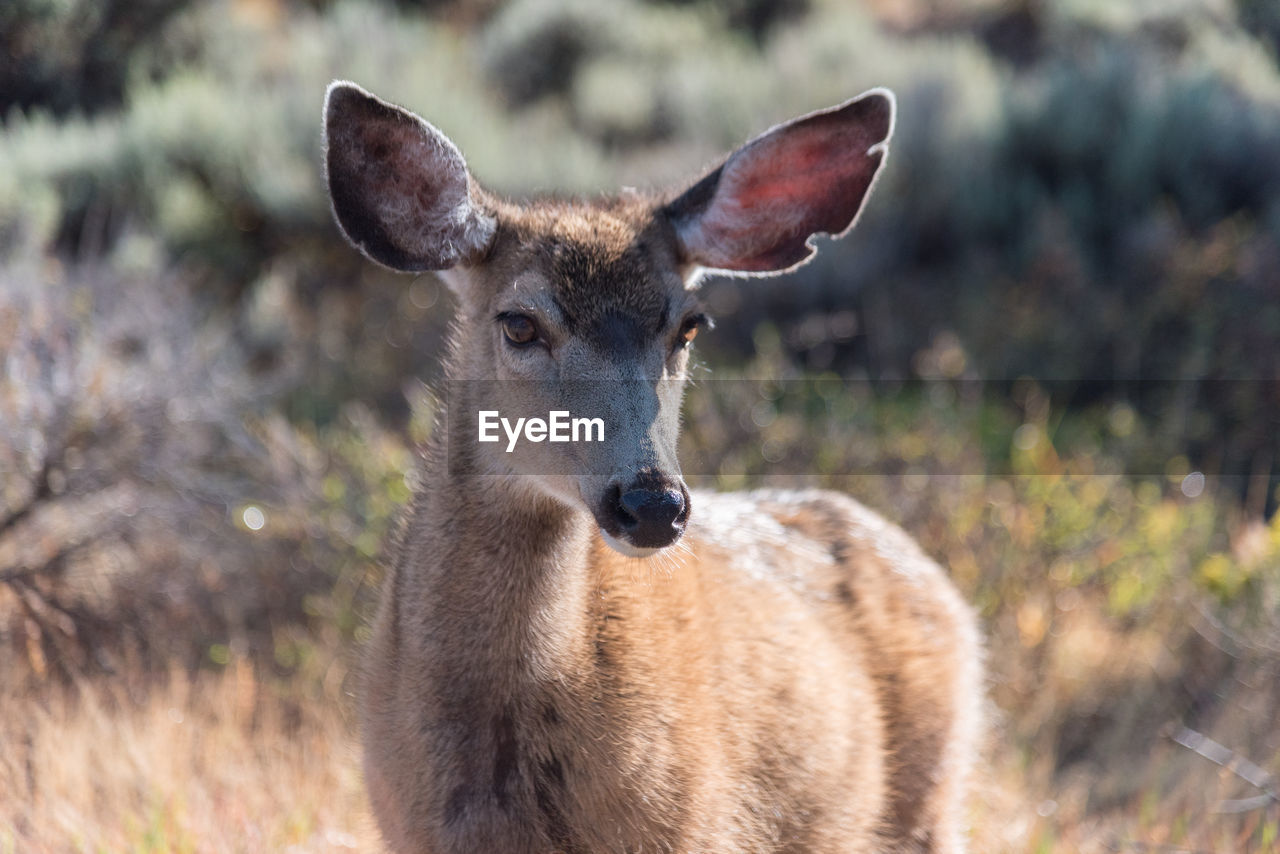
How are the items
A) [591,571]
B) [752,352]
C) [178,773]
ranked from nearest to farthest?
1. [591,571]
2. [178,773]
3. [752,352]

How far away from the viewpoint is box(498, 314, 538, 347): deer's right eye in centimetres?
308

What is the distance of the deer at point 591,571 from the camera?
292 cm

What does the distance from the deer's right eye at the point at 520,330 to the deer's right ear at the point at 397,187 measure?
276 mm

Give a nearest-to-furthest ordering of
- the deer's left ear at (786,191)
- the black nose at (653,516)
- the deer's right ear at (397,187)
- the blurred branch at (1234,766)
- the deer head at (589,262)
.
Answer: the black nose at (653,516), the deer head at (589,262), the deer's right ear at (397,187), the deer's left ear at (786,191), the blurred branch at (1234,766)

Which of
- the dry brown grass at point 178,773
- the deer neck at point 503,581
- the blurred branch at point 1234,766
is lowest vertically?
the blurred branch at point 1234,766

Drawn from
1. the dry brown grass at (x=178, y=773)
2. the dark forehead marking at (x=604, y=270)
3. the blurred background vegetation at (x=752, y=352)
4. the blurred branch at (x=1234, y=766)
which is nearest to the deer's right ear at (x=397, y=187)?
the dark forehead marking at (x=604, y=270)

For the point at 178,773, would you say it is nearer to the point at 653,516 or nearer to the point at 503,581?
the point at 503,581

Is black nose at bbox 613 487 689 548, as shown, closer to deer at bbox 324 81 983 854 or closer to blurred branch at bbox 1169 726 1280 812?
deer at bbox 324 81 983 854

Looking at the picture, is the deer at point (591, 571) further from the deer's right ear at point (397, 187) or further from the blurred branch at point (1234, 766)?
the blurred branch at point (1234, 766)

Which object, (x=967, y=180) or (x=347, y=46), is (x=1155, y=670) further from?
(x=347, y=46)

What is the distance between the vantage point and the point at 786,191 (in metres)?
3.47

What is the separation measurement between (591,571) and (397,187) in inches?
42.7

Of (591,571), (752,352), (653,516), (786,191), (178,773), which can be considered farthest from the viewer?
(752,352)

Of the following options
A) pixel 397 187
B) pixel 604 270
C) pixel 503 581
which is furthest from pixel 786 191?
pixel 503 581
